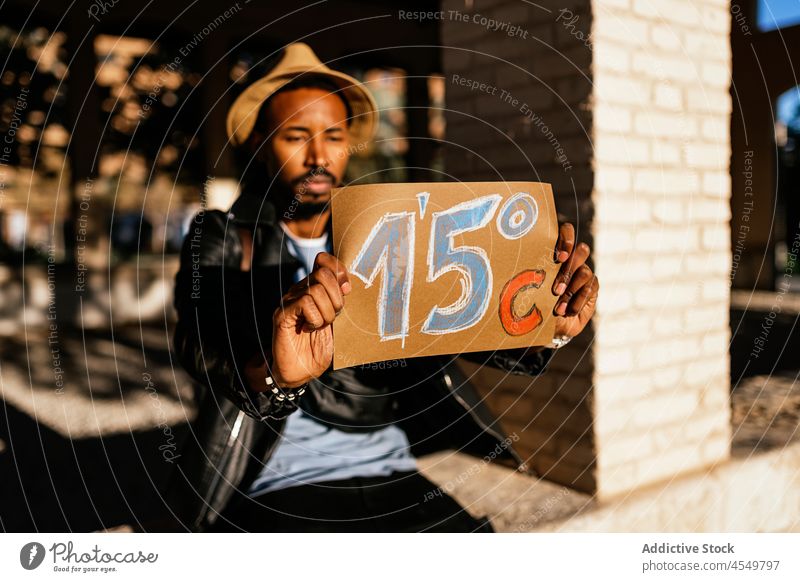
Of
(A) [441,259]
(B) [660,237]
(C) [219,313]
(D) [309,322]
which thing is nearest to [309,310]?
(D) [309,322]

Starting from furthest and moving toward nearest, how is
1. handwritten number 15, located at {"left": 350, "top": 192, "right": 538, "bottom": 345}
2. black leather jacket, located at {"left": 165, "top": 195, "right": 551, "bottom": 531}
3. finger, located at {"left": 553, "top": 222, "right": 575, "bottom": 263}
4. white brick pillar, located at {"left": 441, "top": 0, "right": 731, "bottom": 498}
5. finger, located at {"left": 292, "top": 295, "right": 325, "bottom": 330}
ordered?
1. white brick pillar, located at {"left": 441, "top": 0, "right": 731, "bottom": 498}
2. black leather jacket, located at {"left": 165, "top": 195, "right": 551, "bottom": 531}
3. finger, located at {"left": 553, "top": 222, "right": 575, "bottom": 263}
4. handwritten number 15, located at {"left": 350, "top": 192, "right": 538, "bottom": 345}
5. finger, located at {"left": 292, "top": 295, "right": 325, "bottom": 330}

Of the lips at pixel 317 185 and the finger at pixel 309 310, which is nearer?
the finger at pixel 309 310

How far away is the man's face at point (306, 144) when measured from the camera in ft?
6.08

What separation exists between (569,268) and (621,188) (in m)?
0.78

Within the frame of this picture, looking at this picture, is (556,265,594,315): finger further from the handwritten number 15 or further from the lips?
the lips

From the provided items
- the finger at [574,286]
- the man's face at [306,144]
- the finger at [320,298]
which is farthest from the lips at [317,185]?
the finger at [574,286]

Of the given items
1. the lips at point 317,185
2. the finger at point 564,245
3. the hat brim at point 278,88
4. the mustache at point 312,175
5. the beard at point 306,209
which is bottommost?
the finger at point 564,245

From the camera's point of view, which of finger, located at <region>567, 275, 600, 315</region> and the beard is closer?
finger, located at <region>567, 275, 600, 315</region>

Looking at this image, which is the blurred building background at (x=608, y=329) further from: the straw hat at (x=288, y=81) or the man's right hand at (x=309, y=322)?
the man's right hand at (x=309, y=322)

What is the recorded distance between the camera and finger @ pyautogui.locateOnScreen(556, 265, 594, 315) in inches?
65.7

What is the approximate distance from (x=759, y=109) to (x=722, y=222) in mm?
8840

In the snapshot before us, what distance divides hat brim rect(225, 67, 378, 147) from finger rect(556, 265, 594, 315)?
78cm

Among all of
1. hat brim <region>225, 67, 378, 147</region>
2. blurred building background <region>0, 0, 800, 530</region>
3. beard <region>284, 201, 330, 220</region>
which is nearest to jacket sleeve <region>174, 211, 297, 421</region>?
beard <region>284, 201, 330, 220</region>

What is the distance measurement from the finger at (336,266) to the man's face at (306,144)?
55cm
